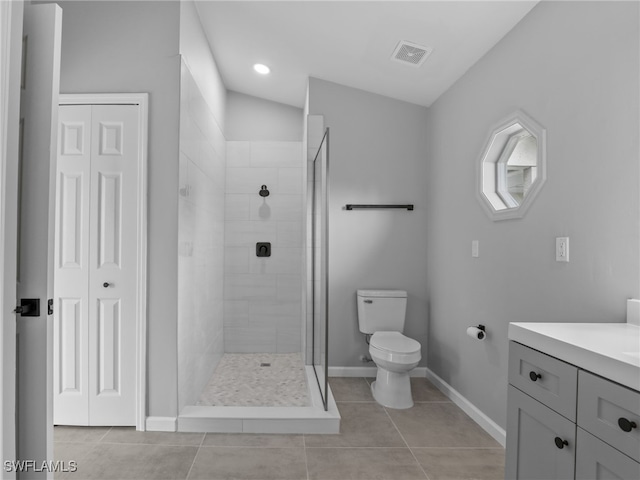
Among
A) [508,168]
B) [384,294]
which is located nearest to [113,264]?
[384,294]

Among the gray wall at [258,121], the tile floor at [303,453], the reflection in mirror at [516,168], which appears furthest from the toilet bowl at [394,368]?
the gray wall at [258,121]

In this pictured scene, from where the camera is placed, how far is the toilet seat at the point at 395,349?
2.74 m

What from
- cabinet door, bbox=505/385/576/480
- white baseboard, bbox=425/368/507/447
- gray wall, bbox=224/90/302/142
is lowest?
white baseboard, bbox=425/368/507/447

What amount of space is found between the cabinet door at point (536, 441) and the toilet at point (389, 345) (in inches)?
50.7

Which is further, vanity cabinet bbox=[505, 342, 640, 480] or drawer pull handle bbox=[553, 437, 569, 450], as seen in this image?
drawer pull handle bbox=[553, 437, 569, 450]

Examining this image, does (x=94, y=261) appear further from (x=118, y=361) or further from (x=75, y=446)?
(x=75, y=446)

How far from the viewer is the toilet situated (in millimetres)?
2770

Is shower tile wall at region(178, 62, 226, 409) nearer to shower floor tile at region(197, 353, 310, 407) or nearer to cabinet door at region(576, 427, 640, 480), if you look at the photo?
shower floor tile at region(197, 353, 310, 407)

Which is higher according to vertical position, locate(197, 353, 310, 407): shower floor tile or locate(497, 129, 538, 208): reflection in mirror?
locate(497, 129, 538, 208): reflection in mirror

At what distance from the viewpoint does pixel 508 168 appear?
2.55 metres

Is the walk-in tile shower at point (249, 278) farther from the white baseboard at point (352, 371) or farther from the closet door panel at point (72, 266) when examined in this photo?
the closet door panel at point (72, 266)

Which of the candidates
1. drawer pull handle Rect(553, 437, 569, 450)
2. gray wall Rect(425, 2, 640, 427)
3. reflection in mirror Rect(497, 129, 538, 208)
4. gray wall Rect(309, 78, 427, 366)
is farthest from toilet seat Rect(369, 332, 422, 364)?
drawer pull handle Rect(553, 437, 569, 450)

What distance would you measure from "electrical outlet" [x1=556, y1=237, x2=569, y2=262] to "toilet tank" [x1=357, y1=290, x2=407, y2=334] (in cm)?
156

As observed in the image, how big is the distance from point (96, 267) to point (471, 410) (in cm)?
261
